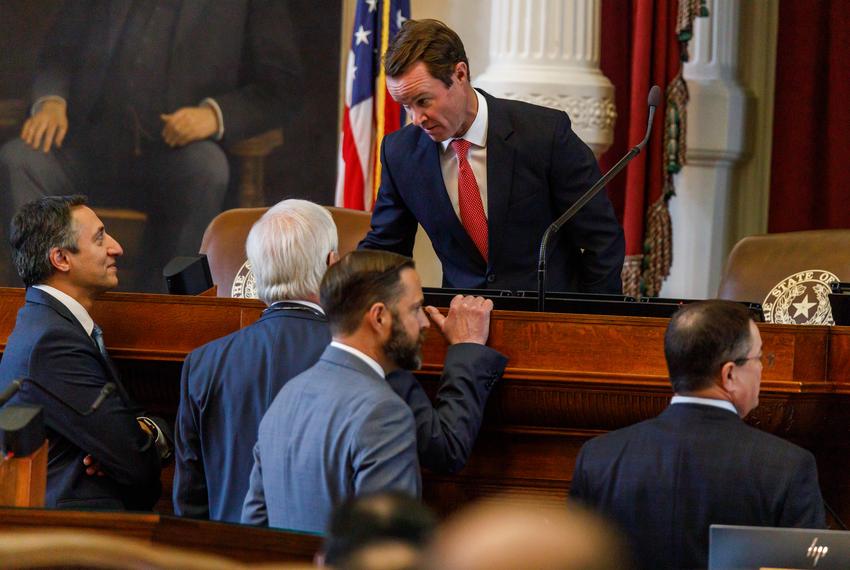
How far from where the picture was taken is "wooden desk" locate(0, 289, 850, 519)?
3203mm

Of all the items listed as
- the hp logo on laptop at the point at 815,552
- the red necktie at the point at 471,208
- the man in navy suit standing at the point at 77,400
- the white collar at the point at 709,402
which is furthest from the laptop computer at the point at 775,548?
the red necktie at the point at 471,208

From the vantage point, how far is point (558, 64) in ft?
21.5

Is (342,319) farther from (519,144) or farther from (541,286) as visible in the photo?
(519,144)

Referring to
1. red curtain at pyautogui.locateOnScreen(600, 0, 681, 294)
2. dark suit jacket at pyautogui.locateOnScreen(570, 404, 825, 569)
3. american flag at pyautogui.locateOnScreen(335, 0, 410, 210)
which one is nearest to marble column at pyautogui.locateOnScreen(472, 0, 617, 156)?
red curtain at pyautogui.locateOnScreen(600, 0, 681, 294)

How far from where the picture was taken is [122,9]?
730 cm

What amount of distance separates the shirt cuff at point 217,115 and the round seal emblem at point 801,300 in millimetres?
3889

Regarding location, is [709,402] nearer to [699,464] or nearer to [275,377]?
[699,464]

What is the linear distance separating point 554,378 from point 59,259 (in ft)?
4.17

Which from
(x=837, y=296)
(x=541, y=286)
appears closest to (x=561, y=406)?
(x=541, y=286)

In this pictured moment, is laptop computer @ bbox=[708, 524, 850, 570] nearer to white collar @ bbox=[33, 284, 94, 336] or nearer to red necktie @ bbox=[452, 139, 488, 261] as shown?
white collar @ bbox=[33, 284, 94, 336]

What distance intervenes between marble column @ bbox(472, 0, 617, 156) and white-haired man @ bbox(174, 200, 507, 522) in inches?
136

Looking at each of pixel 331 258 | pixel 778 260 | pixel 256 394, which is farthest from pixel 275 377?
pixel 778 260

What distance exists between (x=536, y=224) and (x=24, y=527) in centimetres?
229

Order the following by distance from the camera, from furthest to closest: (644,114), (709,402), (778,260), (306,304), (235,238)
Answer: (644,114) < (235,238) < (778,260) < (306,304) < (709,402)
